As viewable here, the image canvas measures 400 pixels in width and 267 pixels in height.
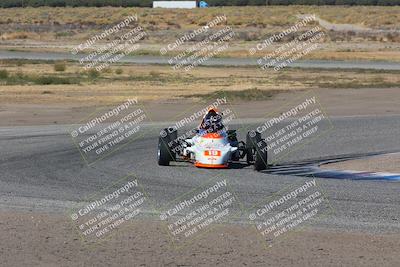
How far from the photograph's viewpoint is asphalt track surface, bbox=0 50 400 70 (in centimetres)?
5688

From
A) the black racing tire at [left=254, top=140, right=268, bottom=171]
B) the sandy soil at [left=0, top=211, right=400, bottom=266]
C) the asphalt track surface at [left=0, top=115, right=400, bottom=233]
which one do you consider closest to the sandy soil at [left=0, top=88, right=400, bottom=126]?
the asphalt track surface at [left=0, top=115, right=400, bottom=233]

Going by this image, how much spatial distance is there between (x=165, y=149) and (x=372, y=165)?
14.9ft

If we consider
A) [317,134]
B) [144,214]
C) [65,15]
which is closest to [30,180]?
[144,214]

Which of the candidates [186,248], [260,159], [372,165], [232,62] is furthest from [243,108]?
[186,248]

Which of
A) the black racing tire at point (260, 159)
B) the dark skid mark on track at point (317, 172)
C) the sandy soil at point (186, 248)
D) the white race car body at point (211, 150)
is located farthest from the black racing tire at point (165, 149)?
the sandy soil at point (186, 248)

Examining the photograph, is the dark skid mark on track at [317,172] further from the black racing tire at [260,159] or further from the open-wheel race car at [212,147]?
the open-wheel race car at [212,147]

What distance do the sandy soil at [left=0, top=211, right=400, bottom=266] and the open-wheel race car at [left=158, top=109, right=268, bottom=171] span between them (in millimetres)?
5975

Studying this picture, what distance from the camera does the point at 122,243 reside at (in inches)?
500

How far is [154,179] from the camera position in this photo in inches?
728

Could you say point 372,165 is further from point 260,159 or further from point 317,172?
point 260,159

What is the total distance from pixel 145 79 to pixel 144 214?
32.7 meters

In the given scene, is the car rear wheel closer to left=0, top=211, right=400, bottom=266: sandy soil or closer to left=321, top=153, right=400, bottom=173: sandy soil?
left=321, top=153, right=400, bottom=173: sandy soil

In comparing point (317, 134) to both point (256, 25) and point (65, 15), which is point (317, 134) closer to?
point (256, 25)

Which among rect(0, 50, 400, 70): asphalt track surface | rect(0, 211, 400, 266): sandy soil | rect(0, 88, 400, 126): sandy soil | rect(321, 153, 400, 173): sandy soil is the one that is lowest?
rect(0, 50, 400, 70): asphalt track surface
